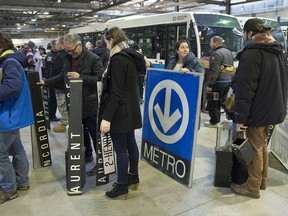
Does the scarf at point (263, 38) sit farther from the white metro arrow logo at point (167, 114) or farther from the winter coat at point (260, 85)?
the white metro arrow logo at point (167, 114)

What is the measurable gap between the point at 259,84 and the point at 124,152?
1307mm

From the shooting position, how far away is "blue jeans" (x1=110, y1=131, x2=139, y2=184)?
257 cm

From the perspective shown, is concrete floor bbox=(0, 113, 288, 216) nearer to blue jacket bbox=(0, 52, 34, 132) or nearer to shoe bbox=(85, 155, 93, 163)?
shoe bbox=(85, 155, 93, 163)

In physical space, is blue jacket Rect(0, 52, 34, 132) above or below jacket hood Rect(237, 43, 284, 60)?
below

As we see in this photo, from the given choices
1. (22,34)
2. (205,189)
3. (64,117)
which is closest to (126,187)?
(205,189)

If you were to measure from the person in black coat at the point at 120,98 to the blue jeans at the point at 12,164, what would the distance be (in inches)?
33.3

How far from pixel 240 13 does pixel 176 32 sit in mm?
8803

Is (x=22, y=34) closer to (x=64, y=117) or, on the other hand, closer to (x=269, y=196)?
(x=64, y=117)

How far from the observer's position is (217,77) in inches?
200

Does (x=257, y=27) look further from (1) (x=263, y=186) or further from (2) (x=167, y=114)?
(1) (x=263, y=186)

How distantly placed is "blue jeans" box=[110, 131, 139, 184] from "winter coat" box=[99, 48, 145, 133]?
0.39 ft

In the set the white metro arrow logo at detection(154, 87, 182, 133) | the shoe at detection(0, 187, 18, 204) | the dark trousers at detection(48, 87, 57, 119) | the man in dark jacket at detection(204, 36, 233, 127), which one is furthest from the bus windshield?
the shoe at detection(0, 187, 18, 204)

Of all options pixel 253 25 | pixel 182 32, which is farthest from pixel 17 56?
pixel 182 32

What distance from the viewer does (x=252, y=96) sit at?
8.05 feet
